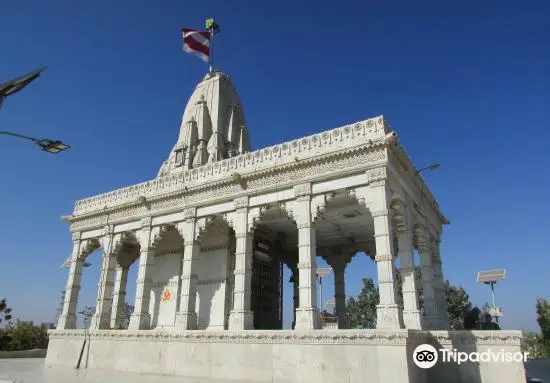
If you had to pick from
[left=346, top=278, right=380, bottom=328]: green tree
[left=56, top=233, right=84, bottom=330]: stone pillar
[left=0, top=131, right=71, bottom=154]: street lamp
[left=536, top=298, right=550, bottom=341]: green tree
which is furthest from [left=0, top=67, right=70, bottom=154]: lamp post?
[left=536, top=298, right=550, bottom=341]: green tree

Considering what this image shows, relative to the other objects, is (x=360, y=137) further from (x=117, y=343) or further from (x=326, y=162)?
(x=117, y=343)

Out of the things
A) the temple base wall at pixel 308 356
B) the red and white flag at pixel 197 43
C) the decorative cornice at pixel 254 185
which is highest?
the red and white flag at pixel 197 43

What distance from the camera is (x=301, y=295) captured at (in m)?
14.9

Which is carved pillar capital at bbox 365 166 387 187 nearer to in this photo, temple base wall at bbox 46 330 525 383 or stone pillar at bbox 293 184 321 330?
stone pillar at bbox 293 184 321 330

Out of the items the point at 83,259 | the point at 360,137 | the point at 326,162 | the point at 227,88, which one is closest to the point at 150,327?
the point at 83,259

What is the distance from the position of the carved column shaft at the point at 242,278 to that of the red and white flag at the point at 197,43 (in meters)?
15.1

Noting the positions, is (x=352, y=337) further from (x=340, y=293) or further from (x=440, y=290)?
(x=340, y=293)

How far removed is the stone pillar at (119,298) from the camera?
22359mm

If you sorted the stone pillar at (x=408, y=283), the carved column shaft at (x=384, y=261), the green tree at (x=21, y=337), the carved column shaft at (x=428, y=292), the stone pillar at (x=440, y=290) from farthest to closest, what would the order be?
the green tree at (x=21, y=337), the stone pillar at (x=440, y=290), the carved column shaft at (x=428, y=292), the stone pillar at (x=408, y=283), the carved column shaft at (x=384, y=261)

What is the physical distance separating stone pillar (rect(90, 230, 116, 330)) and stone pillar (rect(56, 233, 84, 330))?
1937 millimetres

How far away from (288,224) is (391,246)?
853 cm

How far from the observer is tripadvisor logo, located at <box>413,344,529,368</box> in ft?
42.4

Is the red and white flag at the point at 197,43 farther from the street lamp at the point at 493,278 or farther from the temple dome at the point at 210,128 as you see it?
the street lamp at the point at 493,278

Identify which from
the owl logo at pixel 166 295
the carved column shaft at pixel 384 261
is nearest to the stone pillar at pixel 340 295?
the carved column shaft at pixel 384 261
